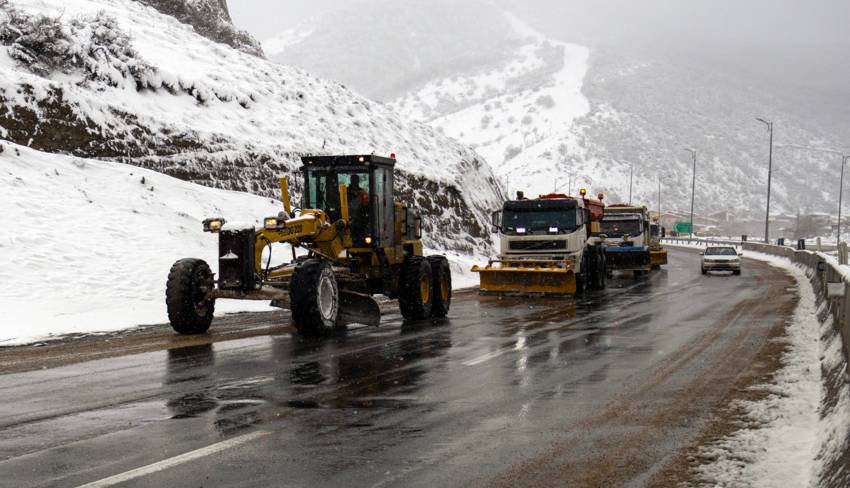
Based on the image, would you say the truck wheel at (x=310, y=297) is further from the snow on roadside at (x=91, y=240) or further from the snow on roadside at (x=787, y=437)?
the snow on roadside at (x=787, y=437)

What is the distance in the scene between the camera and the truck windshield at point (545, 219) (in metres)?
24.7

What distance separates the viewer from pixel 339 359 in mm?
11305

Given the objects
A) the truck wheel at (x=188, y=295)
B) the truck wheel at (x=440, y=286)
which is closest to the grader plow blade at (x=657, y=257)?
the truck wheel at (x=440, y=286)

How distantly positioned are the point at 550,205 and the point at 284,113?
16.9 metres

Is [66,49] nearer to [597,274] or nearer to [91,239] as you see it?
[91,239]

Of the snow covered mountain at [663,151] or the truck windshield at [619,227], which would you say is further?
the snow covered mountain at [663,151]

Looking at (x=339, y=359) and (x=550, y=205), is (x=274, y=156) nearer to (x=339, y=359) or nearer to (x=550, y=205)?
(x=550, y=205)

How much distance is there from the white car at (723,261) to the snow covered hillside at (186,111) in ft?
32.8

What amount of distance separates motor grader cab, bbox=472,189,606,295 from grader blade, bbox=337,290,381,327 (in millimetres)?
8581

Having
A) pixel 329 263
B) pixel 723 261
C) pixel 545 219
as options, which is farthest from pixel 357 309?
pixel 723 261

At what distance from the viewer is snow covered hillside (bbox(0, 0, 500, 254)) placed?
27.8m

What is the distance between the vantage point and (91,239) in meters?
20.0

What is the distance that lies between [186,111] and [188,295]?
2034 centimetres

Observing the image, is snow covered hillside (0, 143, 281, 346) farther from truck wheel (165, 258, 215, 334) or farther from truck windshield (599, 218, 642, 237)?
truck windshield (599, 218, 642, 237)
